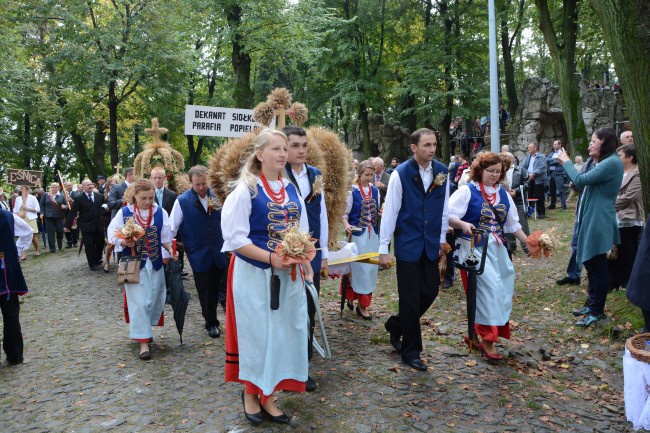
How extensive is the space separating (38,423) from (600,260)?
610 cm

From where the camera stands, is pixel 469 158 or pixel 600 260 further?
pixel 469 158

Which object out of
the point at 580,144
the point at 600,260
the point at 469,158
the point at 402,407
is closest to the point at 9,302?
the point at 402,407

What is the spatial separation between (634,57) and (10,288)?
23.9 feet

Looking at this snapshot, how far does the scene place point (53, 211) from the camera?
17.2 metres

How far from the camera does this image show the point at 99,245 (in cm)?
1346

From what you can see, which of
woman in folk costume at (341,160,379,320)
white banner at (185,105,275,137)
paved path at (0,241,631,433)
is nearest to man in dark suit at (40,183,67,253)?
white banner at (185,105,275,137)

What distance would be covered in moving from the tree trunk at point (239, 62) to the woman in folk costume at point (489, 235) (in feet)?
33.9

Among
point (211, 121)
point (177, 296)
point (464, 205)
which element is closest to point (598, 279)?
point (464, 205)

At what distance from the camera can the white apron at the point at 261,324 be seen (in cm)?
406

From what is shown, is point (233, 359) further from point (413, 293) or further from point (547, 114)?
point (547, 114)

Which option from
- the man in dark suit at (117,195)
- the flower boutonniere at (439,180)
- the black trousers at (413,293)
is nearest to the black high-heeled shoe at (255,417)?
the black trousers at (413,293)

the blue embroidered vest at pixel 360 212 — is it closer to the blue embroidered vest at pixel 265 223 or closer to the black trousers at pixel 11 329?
the blue embroidered vest at pixel 265 223

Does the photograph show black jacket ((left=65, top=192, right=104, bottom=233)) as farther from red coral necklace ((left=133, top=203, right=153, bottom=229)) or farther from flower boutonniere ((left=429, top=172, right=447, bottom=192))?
flower boutonniere ((left=429, top=172, right=447, bottom=192))

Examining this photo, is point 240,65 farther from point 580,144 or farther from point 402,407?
point 402,407
